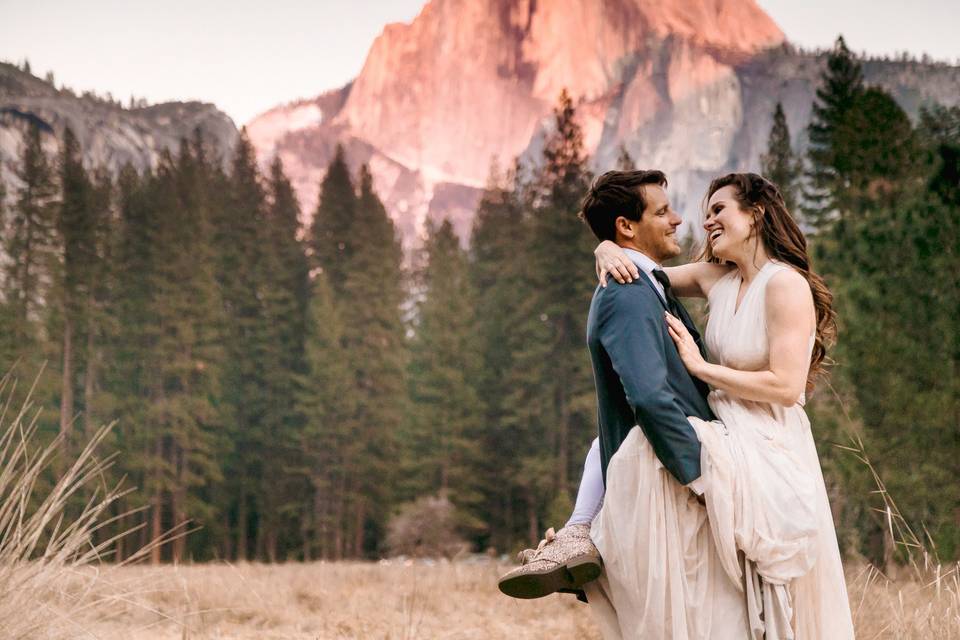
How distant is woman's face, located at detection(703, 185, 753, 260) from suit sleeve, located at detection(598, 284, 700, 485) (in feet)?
1.60

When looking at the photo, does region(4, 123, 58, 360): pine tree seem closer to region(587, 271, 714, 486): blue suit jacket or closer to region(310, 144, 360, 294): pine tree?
region(310, 144, 360, 294): pine tree

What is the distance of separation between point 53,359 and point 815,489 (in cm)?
3475

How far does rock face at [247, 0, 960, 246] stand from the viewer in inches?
3206

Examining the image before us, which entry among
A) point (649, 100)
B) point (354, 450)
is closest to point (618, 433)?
point (354, 450)

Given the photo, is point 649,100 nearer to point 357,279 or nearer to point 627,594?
point 357,279

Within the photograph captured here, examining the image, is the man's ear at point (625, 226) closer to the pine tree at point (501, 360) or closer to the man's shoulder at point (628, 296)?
the man's shoulder at point (628, 296)

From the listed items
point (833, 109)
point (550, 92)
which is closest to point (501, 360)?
point (833, 109)

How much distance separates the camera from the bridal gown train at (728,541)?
2.54 metres

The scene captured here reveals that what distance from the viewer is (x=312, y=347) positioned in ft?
112

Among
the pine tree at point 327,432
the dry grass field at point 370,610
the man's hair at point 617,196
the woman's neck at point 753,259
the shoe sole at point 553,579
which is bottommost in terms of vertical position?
the pine tree at point 327,432

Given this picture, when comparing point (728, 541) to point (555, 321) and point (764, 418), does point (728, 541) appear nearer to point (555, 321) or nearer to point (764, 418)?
point (764, 418)

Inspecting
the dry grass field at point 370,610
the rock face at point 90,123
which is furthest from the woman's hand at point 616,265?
the rock face at point 90,123

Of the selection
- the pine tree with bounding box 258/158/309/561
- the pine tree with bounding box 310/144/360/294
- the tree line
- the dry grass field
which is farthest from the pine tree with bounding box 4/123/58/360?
the dry grass field

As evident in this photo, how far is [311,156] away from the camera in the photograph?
93688 millimetres
